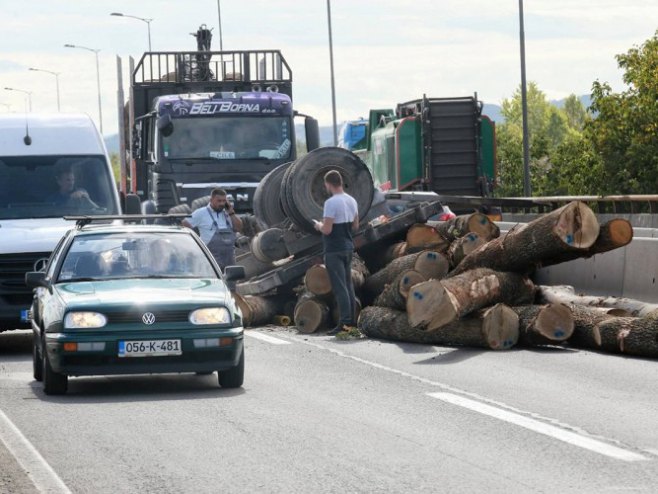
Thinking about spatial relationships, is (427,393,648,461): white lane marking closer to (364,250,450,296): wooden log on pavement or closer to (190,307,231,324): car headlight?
(190,307,231,324): car headlight

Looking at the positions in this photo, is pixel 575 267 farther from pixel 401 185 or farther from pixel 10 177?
pixel 401 185

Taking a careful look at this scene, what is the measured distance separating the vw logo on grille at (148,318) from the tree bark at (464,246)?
631 centimetres

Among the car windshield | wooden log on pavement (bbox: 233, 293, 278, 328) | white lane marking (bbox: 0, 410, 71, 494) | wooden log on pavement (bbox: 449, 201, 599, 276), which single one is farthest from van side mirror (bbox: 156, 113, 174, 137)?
white lane marking (bbox: 0, 410, 71, 494)

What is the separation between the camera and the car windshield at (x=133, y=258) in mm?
13258

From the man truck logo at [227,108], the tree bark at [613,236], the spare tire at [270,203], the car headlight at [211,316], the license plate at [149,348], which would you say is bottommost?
the license plate at [149,348]

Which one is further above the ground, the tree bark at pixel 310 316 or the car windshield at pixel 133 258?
the car windshield at pixel 133 258

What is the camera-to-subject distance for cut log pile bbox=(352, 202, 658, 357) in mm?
15008

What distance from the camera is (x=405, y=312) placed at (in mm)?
16766

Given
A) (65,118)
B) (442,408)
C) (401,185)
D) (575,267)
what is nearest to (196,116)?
(65,118)

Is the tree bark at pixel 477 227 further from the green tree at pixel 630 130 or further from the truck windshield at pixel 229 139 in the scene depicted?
the green tree at pixel 630 130

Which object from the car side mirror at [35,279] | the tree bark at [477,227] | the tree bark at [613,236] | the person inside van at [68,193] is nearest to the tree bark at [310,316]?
the tree bark at [477,227]

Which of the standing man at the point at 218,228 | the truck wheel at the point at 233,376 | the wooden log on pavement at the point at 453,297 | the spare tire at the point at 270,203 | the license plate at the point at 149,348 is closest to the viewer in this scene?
the license plate at the point at 149,348

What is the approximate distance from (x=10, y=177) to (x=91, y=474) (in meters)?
9.86

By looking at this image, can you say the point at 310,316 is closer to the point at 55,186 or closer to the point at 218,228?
the point at 218,228
